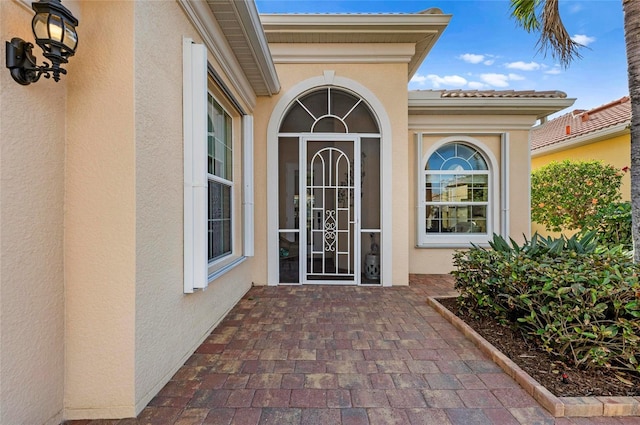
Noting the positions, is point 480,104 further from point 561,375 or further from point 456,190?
point 561,375

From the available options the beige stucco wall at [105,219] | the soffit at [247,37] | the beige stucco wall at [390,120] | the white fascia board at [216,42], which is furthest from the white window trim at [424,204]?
the beige stucco wall at [105,219]

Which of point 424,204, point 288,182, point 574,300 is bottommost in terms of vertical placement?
point 574,300

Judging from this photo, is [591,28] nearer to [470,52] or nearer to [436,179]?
[470,52]

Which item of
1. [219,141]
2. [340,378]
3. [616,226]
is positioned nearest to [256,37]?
[219,141]

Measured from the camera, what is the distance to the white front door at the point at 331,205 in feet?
18.2

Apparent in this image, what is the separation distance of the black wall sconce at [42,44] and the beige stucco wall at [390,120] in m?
3.86

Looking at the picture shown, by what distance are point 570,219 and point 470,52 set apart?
10.5 meters

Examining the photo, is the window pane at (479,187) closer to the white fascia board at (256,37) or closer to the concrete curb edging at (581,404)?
the white fascia board at (256,37)

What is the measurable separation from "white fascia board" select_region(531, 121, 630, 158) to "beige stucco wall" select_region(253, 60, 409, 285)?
22.0 feet

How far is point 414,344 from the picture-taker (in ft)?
10.4

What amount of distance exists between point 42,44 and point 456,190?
690 cm

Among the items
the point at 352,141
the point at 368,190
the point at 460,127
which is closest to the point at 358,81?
the point at 352,141

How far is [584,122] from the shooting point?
36.7ft

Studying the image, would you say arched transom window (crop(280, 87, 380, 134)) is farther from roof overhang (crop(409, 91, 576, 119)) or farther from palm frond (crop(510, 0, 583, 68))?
palm frond (crop(510, 0, 583, 68))
